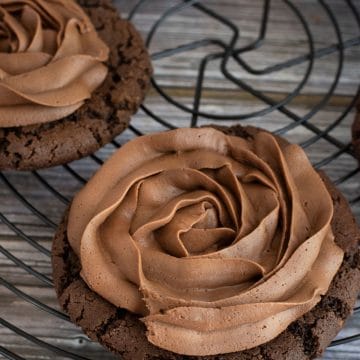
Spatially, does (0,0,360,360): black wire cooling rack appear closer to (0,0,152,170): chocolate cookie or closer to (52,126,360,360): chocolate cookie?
(0,0,152,170): chocolate cookie

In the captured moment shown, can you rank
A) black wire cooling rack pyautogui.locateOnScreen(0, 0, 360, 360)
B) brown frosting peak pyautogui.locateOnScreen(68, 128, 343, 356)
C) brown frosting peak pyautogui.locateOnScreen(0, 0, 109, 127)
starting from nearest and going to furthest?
brown frosting peak pyautogui.locateOnScreen(68, 128, 343, 356) < brown frosting peak pyautogui.locateOnScreen(0, 0, 109, 127) < black wire cooling rack pyautogui.locateOnScreen(0, 0, 360, 360)

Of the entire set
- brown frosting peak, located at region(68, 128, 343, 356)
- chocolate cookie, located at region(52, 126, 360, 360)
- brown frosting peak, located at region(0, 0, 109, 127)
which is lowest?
chocolate cookie, located at region(52, 126, 360, 360)

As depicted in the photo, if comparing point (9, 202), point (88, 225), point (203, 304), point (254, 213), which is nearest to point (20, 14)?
point (9, 202)

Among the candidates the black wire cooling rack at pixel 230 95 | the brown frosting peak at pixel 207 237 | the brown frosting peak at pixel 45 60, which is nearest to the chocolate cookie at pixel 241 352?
the brown frosting peak at pixel 207 237

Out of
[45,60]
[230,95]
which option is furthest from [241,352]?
[230,95]

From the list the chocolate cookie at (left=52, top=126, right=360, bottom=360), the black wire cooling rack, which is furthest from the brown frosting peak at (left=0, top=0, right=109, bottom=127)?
the chocolate cookie at (left=52, top=126, right=360, bottom=360)

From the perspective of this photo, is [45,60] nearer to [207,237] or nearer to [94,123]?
[94,123]
